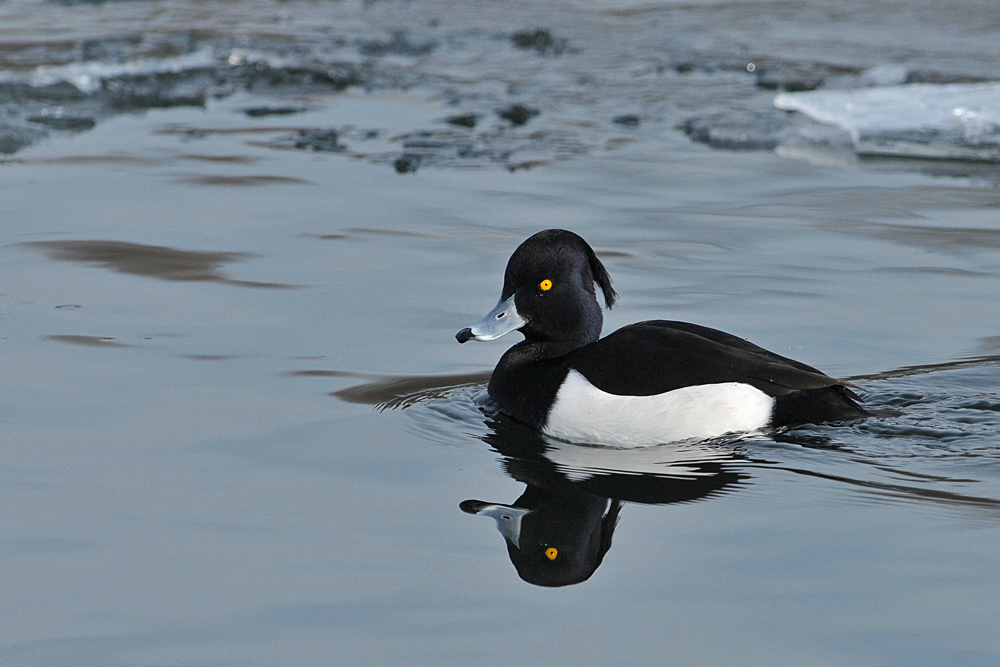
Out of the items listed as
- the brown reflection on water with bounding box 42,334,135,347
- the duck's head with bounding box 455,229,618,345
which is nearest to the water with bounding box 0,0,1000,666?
the brown reflection on water with bounding box 42,334,135,347

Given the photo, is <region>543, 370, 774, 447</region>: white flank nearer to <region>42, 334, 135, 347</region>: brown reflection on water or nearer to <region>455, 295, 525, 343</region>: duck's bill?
<region>455, 295, 525, 343</region>: duck's bill

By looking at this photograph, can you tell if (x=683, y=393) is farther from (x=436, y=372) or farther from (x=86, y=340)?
(x=86, y=340)

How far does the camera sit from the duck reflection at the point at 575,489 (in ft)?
11.4

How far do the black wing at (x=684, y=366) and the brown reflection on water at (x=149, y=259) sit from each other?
2256 mm

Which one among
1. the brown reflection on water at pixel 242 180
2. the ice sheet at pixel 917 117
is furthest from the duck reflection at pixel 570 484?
the ice sheet at pixel 917 117

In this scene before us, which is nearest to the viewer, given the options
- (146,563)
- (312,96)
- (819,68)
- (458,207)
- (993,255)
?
(146,563)

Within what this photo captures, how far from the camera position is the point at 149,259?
6.60m

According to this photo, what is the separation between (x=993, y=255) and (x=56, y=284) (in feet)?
15.5

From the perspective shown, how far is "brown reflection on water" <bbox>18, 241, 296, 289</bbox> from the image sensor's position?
636 centimetres

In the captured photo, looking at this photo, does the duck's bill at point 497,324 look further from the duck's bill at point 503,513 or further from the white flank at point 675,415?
the duck's bill at point 503,513

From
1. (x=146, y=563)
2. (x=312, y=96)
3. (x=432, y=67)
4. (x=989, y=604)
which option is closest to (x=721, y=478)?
(x=989, y=604)

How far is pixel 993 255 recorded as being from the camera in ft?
22.7

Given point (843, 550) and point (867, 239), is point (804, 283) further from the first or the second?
point (843, 550)

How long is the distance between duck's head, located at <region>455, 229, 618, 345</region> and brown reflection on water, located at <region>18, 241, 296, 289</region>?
177cm
